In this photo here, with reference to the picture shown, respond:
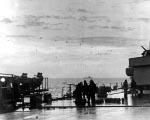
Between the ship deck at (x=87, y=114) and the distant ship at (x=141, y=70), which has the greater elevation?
the distant ship at (x=141, y=70)

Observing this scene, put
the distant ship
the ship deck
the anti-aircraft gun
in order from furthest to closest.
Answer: the anti-aircraft gun
the distant ship
the ship deck

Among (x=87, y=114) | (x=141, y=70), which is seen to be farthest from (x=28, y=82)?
(x=87, y=114)

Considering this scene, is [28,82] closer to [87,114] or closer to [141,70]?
[141,70]

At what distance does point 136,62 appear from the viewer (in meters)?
33.8

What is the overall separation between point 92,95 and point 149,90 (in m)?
12.6

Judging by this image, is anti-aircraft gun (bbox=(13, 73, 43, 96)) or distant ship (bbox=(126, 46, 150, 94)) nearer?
distant ship (bbox=(126, 46, 150, 94))

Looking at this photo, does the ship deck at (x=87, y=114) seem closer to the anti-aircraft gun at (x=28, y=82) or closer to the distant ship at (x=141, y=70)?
the distant ship at (x=141, y=70)

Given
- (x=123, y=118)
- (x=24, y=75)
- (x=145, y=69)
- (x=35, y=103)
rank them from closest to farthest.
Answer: (x=123, y=118), (x=35, y=103), (x=145, y=69), (x=24, y=75)

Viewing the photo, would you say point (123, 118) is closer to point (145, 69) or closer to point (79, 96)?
point (79, 96)

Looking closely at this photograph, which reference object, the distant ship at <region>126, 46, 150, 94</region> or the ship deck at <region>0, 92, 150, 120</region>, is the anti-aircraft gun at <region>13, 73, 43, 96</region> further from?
the ship deck at <region>0, 92, 150, 120</region>

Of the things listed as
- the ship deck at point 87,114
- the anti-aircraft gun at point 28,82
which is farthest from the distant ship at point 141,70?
the anti-aircraft gun at point 28,82

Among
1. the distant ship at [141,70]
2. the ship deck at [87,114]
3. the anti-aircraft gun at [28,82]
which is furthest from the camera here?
the anti-aircraft gun at [28,82]

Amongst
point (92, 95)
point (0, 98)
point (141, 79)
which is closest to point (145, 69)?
point (141, 79)

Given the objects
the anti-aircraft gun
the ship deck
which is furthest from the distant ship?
the anti-aircraft gun
